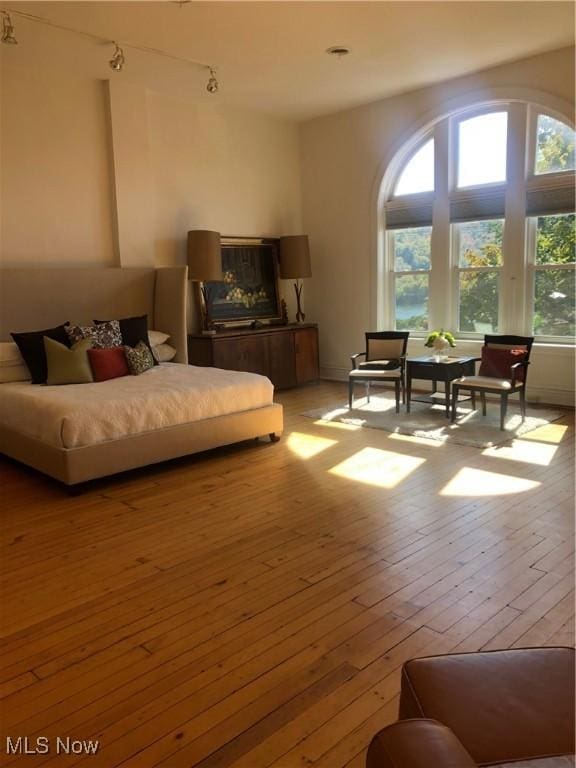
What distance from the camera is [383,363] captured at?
20.1 ft

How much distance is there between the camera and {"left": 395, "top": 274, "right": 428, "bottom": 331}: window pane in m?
7.03

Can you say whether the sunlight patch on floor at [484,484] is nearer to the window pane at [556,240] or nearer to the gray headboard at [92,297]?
the window pane at [556,240]

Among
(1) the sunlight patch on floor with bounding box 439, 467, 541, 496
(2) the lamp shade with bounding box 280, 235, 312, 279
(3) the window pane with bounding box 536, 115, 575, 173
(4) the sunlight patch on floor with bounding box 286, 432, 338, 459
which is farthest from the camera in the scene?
(2) the lamp shade with bounding box 280, 235, 312, 279

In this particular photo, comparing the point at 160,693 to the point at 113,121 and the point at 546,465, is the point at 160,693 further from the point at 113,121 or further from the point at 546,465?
the point at 113,121

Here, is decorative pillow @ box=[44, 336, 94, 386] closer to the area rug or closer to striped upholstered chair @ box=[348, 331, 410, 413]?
the area rug

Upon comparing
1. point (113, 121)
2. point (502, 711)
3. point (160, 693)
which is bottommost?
point (160, 693)

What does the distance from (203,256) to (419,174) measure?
2654mm

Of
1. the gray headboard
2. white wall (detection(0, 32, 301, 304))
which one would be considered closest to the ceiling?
white wall (detection(0, 32, 301, 304))

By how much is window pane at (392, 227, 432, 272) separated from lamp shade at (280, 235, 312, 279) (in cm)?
107

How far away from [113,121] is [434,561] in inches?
201

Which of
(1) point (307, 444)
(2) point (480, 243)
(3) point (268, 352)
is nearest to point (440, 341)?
(2) point (480, 243)

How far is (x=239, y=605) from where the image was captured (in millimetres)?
2535

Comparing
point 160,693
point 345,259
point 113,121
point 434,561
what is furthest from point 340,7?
point 160,693

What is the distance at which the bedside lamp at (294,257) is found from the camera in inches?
286
